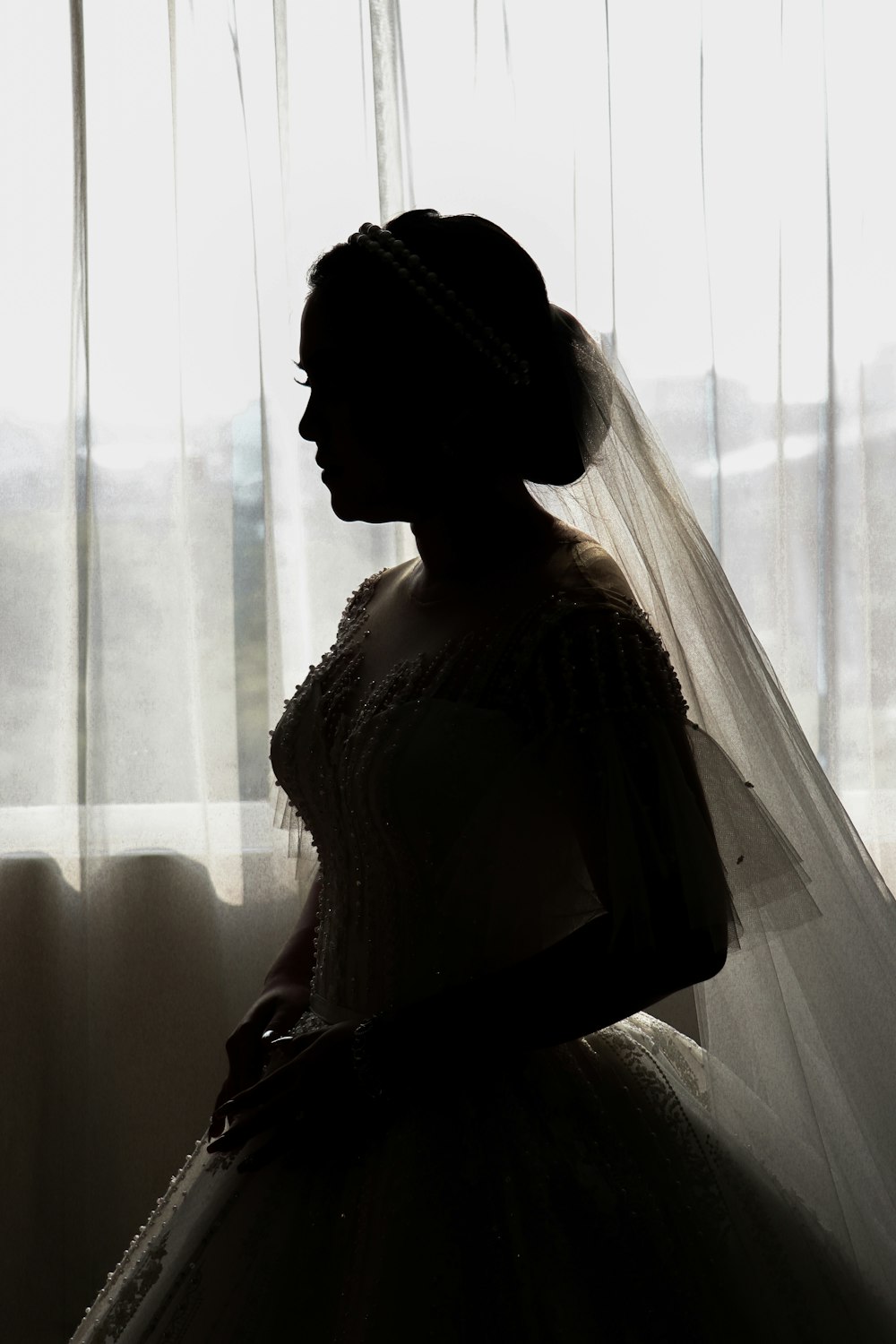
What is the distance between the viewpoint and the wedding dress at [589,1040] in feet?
2.65

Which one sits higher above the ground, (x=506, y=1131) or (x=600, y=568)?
(x=600, y=568)

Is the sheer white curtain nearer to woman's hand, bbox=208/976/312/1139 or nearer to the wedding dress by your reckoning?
woman's hand, bbox=208/976/312/1139

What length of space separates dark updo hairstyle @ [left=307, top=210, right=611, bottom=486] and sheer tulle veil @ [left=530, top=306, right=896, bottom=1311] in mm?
194

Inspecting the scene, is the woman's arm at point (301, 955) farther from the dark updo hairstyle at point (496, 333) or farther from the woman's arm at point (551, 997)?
the dark updo hairstyle at point (496, 333)

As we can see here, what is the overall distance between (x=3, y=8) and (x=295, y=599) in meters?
1.08

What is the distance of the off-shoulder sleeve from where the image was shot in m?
0.83

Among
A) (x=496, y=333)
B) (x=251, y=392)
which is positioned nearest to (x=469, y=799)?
(x=496, y=333)

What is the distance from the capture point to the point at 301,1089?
887mm

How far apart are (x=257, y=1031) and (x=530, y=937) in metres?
0.28

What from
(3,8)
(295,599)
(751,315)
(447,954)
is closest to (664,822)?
(447,954)

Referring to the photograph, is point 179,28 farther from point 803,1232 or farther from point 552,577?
point 803,1232

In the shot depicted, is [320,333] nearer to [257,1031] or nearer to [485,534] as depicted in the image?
[485,534]

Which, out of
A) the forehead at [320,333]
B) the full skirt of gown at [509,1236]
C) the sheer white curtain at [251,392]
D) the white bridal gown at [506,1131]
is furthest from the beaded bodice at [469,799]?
the sheer white curtain at [251,392]

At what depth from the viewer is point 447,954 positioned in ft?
3.09
